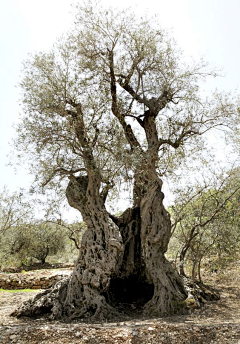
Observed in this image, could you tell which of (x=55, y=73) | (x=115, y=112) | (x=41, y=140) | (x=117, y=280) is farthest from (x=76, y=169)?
(x=117, y=280)

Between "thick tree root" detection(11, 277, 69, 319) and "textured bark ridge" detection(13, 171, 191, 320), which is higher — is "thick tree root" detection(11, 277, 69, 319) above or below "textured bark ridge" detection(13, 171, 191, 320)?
below

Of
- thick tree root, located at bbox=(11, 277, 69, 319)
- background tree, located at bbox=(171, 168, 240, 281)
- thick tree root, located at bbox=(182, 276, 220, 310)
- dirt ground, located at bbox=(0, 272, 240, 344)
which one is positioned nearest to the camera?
dirt ground, located at bbox=(0, 272, 240, 344)

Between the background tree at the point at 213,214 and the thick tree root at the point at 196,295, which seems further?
the background tree at the point at 213,214

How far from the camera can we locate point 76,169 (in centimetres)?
1001

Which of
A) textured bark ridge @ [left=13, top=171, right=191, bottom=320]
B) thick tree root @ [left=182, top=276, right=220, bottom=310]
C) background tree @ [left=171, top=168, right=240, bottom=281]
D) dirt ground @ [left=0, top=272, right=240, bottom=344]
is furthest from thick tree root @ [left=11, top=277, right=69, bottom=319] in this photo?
background tree @ [left=171, top=168, right=240, bottom=281]

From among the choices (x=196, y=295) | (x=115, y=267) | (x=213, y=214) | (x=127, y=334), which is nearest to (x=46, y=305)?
(x=115, y=267)

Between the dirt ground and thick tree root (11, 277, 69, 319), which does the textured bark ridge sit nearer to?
thick tree root (11, 277, 69, 319)

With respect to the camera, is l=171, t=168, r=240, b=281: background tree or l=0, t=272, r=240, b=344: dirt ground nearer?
l=0, t=272, r=240, b=344: dirt ground

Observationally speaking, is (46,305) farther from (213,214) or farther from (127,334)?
(213,214)

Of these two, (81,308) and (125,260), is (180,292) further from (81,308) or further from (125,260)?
(81,308)

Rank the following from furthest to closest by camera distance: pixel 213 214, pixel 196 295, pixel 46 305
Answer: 1. pixel 213 214
2. pixel 196 295
3. pixel 46 305

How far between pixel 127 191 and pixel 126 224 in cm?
118

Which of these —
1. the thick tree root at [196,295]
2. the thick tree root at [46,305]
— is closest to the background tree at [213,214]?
the thick tree root at [196,295]

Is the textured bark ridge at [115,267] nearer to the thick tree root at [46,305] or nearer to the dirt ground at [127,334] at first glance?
the thick tree root at [46,305]
